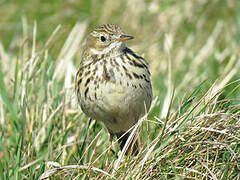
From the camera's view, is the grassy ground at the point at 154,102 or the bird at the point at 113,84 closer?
the grassy ground at the point at 154,102

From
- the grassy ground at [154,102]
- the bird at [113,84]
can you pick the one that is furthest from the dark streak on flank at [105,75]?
the grassy ground at [154,102]

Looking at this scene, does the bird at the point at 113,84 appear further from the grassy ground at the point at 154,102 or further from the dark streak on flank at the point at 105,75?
the grassy ground at the point at 154,102

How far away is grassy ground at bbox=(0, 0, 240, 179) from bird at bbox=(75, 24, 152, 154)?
0.19m

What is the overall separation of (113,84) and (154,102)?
0.75m

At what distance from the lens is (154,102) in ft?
15.4

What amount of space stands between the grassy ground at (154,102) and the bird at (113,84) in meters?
0.19

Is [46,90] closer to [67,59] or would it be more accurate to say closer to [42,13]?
[67,59]

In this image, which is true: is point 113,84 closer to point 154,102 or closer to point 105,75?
point 105,75

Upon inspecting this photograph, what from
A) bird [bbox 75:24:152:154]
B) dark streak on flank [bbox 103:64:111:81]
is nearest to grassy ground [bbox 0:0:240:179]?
bird [bbox 75:24:152:154]

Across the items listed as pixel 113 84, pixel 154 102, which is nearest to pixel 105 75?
pixel 113 84

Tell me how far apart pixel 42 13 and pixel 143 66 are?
14.8ft

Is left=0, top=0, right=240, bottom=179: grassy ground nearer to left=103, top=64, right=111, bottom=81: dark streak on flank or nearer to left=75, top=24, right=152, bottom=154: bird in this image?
left=75, top=24, right=152, bottom=154: bird

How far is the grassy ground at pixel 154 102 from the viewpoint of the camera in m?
3.44

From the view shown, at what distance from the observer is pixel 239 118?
3479 mm
